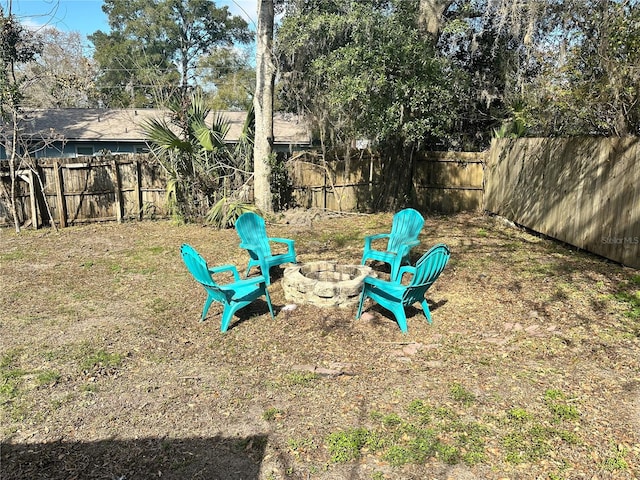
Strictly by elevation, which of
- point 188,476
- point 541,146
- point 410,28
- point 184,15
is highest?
point 184,15

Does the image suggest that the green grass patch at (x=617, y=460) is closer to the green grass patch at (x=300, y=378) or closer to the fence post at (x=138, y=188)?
the green grass patch at (x=300, y=378)

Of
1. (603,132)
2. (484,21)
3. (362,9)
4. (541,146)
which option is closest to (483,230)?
(541,146)

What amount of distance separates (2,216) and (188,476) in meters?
9.56

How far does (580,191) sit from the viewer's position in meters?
6.65

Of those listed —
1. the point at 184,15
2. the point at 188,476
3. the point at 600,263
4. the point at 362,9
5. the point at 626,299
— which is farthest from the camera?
the point at 184,15

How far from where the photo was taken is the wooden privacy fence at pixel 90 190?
967cm

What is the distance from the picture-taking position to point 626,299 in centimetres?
476

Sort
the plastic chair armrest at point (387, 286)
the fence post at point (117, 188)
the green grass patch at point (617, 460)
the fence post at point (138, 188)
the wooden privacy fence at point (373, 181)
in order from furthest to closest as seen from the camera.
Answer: the wooden privacy fence at point (373, 181), the fence post at point (138, 188), the fence post at point (117, 188), the plastic chair armrest at point (387, 286), the green grass patch at point (617, 460)

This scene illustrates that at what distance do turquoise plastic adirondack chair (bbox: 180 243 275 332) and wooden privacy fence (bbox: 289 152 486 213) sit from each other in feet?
22.2

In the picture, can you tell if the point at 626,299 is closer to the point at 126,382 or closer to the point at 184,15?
the point at 126,382

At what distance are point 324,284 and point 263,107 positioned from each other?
6.22 meters

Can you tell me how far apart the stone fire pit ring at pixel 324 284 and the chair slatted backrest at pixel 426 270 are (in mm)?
648

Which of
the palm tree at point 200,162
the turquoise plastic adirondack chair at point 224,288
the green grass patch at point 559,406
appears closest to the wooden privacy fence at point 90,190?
the palm tree at point 200,162

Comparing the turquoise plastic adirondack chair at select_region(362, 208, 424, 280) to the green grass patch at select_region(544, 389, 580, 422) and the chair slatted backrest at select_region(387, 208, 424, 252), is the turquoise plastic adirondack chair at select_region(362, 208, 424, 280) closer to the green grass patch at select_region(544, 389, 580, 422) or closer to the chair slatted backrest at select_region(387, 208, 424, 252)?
the chair slatted backrest at select_region(387, 208, 424, 252)
